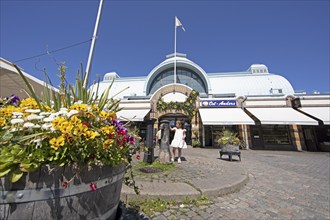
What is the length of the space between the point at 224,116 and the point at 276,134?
5.58 meters

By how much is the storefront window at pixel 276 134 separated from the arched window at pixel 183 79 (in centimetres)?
1217

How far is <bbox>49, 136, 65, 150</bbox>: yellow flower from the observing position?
2.90 ft

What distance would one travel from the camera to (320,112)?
41.2ft

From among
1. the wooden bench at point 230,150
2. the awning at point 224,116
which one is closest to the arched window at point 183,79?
the awning at point 224,116

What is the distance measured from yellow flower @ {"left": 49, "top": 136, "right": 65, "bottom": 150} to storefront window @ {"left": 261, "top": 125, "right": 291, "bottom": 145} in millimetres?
16123

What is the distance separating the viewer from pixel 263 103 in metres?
14.1

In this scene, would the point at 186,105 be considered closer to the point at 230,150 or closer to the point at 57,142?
the point at 230,150

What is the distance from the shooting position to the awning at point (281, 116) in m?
11.2

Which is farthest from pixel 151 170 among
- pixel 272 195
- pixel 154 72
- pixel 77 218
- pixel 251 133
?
pixel 154 72

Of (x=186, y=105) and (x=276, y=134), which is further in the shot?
(x=186, y=105)

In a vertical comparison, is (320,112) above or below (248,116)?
above

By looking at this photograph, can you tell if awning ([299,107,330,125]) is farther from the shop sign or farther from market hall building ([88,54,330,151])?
the shop sign

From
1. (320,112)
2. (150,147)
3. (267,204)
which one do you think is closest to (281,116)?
(320,112)

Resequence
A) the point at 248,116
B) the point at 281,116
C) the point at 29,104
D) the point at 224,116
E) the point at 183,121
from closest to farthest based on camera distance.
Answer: the point at 29,104 < the point at 281,116 < the point at 248,116 < the point at 224,116 < the point at 183,121
